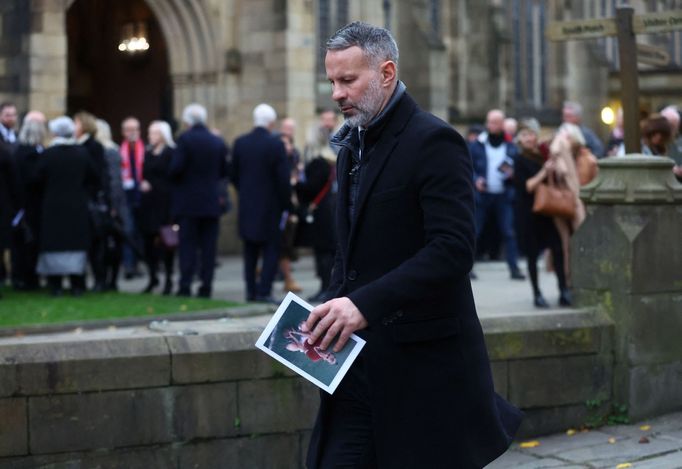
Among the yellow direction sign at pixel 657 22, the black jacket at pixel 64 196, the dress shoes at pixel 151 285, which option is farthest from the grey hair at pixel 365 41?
the dress shoes at pixel 151 285

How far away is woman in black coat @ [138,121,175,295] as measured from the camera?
1427 cm

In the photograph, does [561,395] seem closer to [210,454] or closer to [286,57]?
[210,454]

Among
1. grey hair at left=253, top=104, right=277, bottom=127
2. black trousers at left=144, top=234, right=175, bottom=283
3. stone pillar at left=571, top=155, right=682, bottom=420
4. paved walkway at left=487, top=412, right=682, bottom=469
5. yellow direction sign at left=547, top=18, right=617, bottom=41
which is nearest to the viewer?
paved walkway at left=487, top=412, right=682, bottom=469

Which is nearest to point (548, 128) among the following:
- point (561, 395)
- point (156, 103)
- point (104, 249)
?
point (156, 103)

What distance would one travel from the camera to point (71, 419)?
21.4 ft

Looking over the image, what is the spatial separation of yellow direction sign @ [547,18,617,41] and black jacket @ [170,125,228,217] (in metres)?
4.60

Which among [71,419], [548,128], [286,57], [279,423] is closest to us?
[71,419]

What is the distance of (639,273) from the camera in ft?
27.4

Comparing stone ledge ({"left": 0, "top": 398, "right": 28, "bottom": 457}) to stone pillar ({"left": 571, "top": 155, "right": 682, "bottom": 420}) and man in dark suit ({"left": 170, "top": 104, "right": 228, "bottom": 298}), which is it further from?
man in dark suit ({"left": 170, "top": 104, "right": 228, "bottom": 298})

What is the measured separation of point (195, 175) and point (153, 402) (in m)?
6.73

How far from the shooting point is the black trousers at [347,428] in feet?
15.2

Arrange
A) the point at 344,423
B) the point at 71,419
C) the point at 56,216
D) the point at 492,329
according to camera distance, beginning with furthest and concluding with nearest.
→ the point at 56,216 < the point at 492,329 < the point at 71,419 < the point at 344,423

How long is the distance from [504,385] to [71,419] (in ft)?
8.04

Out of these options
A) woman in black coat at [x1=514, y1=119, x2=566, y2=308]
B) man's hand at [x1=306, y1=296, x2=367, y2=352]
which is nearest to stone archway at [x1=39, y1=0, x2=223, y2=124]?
woman in black coat at [x1=514, y1=119, x2=566, y2=308]
